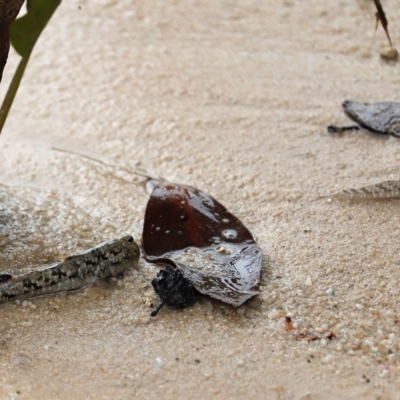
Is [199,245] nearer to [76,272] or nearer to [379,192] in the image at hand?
[76,272]

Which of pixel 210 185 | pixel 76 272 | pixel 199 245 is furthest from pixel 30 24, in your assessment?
pixel 210 185

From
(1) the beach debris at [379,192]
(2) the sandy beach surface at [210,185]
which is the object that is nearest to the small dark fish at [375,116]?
(2) the sandy beach surface at [210,185]

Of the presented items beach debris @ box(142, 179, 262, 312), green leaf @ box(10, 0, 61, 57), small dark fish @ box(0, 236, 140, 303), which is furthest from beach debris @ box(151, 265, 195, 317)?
green leaf @ box(10, 0, 61, 57)

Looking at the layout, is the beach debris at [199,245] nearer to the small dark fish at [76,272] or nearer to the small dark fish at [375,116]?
the small dark fish at [76,272]

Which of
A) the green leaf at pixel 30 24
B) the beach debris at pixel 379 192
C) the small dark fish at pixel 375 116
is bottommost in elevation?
the small dark fish at pixel 375 116

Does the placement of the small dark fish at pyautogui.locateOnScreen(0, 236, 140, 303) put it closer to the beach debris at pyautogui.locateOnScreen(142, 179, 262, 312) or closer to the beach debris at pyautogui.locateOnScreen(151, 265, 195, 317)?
the beach debris at pyautogui.locateOnScreen(142, 179, 262, 312)

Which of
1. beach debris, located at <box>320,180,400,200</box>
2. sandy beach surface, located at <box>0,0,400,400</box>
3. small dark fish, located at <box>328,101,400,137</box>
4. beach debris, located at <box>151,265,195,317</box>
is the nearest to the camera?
sandy beach surface, located at <box>0,0,400,400</box>
